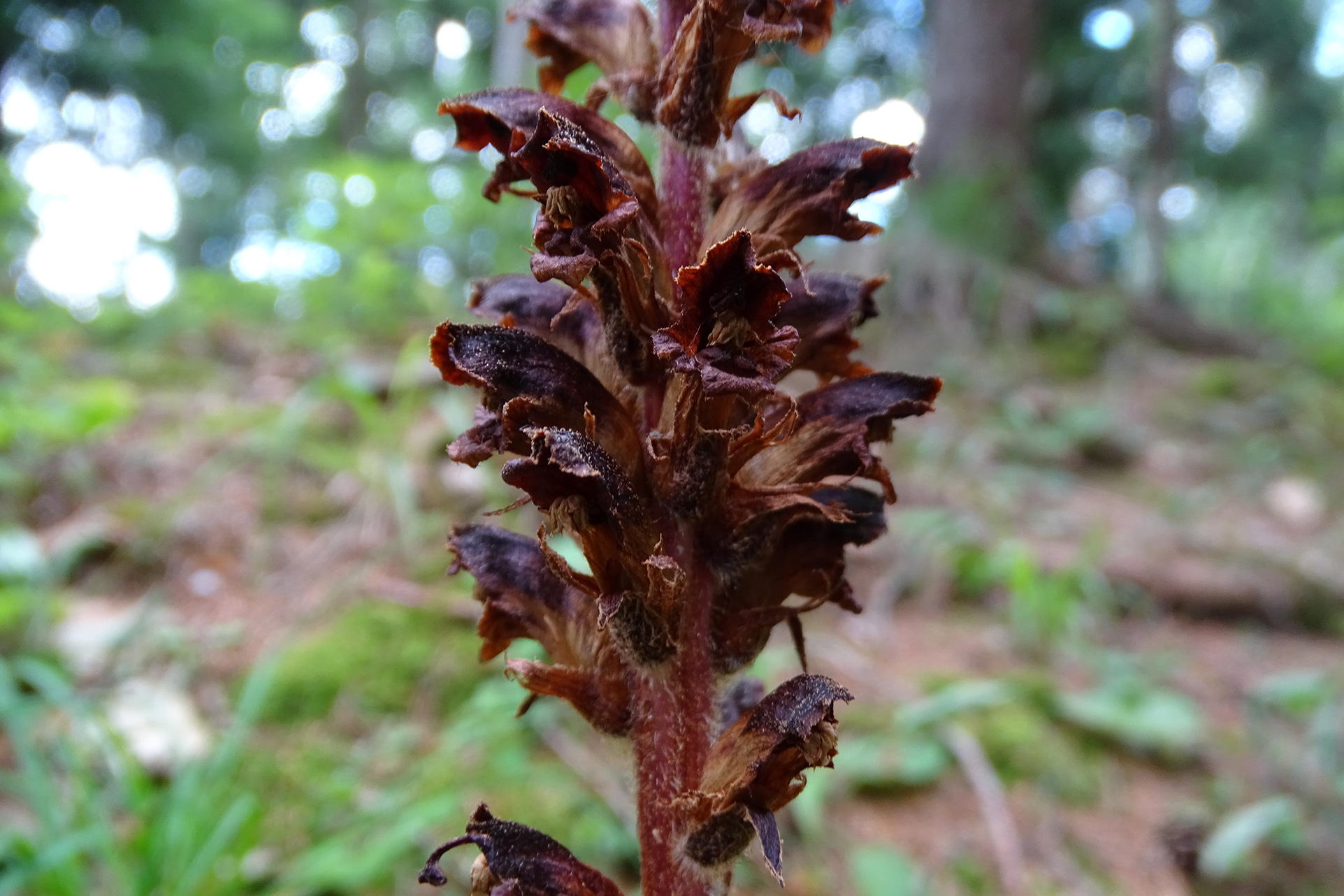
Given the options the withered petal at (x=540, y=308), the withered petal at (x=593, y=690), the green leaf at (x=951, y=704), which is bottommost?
the withered petal at (x=593, y=690)

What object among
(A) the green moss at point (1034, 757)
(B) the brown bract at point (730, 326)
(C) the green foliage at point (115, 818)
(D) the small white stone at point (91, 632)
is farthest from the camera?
(D) the small white stone at point (91, 632)

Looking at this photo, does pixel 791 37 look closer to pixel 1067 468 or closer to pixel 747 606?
pixel 747 606

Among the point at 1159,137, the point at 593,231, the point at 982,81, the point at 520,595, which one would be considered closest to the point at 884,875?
the point at 520,595

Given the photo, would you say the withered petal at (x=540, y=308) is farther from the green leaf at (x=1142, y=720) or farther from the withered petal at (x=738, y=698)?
the green leaf at (x=1142, y=720)

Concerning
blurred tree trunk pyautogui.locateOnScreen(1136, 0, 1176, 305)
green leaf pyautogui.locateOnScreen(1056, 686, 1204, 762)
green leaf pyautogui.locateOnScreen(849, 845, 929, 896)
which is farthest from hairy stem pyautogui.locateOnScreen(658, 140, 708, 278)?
blurred tree trunk pyautogui.locateOnScreen(1136, 0, 1176, 305)

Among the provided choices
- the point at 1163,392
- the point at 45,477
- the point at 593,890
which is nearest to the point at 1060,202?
the point at 1163,392

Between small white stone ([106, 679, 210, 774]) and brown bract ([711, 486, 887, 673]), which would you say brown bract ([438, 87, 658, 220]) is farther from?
small white stone ([106, 679, 210, 774])

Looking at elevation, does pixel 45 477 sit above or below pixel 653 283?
above

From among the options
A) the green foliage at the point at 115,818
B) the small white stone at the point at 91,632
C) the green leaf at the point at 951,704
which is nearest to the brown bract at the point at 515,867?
the green foliage at the point at 115,818
